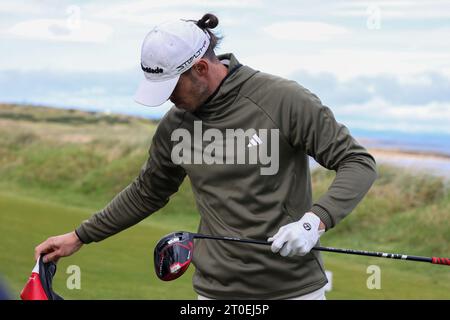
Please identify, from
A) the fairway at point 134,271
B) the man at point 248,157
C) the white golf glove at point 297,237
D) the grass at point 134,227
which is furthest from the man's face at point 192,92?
the fairway at point 134,271

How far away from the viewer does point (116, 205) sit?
411cm

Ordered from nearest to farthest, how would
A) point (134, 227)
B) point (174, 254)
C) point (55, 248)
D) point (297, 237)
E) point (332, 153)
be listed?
point (297, 237) → point (332, 153) → point (174, 254) → point (55, 248) → point (134, 227)

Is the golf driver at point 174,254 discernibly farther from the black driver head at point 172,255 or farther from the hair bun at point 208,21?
the hair bun at point 208,21

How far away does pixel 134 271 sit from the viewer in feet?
30.6

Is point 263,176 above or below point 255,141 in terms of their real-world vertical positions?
below

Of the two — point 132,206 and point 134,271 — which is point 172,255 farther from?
point 134,271

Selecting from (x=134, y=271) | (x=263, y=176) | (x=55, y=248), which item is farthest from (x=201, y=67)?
(x=134, y=271)

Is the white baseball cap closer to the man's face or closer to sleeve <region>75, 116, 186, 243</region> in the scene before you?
the man's face

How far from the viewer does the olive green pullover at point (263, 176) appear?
3408mm

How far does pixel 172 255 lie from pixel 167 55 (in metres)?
0.72

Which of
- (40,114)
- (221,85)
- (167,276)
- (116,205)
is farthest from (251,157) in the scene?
(40,114)

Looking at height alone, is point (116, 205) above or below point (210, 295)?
above

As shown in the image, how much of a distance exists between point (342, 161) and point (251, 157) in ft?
1.08
